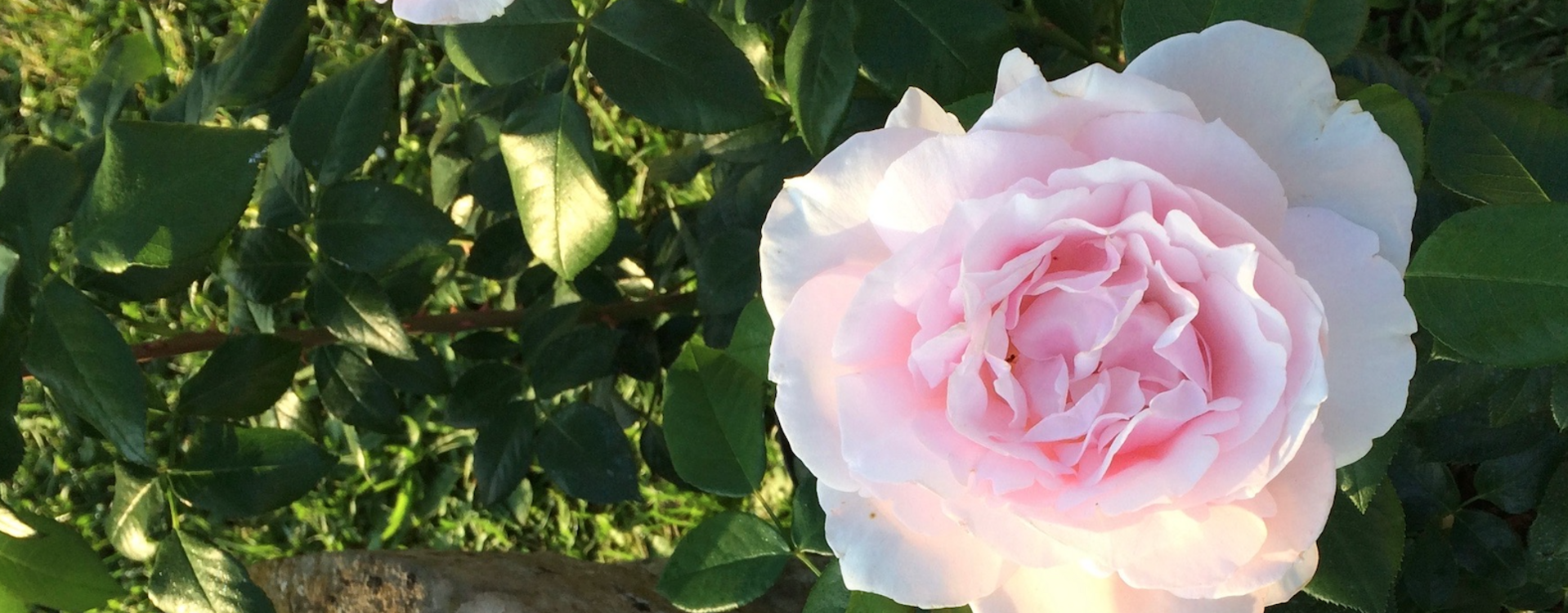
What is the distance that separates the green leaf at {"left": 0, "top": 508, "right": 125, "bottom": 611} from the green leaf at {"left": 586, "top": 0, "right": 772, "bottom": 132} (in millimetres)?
649

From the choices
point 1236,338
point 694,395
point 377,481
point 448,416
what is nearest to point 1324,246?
point 1236,338

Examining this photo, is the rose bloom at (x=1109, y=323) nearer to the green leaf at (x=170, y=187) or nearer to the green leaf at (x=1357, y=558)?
the green leaf at (x=1357, y=558)

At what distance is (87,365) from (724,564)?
0.56 m

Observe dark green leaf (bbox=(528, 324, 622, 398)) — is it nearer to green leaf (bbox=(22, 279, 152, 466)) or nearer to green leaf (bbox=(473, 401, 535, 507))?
green leaf (bbox=(473, 401, 535, 507))

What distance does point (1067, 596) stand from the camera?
2.03 feet

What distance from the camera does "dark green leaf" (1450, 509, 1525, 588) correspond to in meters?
1.30

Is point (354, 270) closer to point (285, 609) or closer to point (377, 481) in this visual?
point (285, 609)

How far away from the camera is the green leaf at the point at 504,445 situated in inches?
58.8

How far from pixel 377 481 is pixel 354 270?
4.22 feet

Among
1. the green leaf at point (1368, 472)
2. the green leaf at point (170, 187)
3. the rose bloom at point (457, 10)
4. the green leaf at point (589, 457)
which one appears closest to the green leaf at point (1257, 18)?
the green leaf at point (1368, 472)

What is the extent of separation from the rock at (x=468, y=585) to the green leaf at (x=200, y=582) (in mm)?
216

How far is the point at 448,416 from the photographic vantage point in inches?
58.8

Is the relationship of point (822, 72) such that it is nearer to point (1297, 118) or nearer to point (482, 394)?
point (1297, 118)

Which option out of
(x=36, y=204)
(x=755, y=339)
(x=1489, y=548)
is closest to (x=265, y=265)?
(x=36, y=204)
